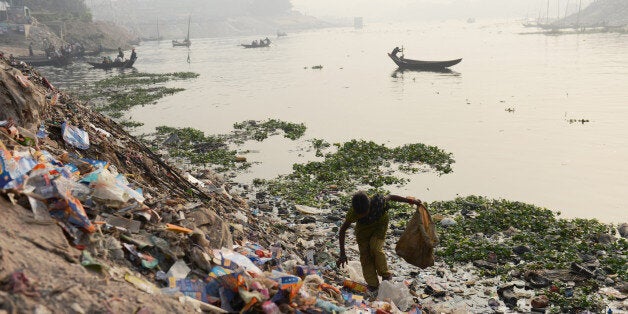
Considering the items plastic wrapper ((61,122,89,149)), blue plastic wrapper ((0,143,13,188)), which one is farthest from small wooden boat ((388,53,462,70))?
blue plastic wrapper ((0,143,13,188))

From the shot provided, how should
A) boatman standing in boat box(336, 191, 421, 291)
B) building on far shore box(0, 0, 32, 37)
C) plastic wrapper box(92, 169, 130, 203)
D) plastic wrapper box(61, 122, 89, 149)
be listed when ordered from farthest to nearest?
building on far shore box(0, 0, 32, 37) < plastic wrapper box(61, 122, 89, 149) < boatman standing in boat box(336, 191, 421, 291) < plastic wrapper box(92, 169, 130, 203)

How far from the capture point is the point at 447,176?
38.7 feet

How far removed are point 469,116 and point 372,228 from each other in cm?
1496

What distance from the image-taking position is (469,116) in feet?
64.0

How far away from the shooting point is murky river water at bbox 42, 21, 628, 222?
11.3 m

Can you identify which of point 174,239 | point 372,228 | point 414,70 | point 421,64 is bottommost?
point 372,228

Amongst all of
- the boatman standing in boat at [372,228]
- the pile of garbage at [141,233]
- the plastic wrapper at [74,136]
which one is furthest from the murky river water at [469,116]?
the pile of garbage at [141,233]

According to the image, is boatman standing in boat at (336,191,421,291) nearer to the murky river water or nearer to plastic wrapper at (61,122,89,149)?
plastic wrapper at (61,122,89,149)

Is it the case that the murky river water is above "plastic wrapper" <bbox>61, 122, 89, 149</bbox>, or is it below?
below

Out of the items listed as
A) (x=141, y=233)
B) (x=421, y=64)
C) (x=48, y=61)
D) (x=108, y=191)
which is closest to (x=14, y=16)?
(x=48, y=61)

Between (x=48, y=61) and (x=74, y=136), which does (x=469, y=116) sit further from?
(x=48, y=61)

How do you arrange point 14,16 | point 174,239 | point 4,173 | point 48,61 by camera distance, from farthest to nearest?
point 14,16 → point 48,61 → point 174,239 → point 4,173

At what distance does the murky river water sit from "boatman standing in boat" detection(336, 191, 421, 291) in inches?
185

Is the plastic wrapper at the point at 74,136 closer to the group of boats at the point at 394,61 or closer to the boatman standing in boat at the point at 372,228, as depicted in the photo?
the boatman standing in boat at the point at 372,228
